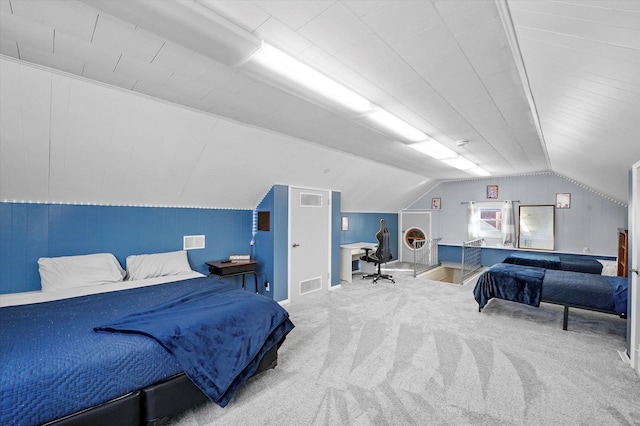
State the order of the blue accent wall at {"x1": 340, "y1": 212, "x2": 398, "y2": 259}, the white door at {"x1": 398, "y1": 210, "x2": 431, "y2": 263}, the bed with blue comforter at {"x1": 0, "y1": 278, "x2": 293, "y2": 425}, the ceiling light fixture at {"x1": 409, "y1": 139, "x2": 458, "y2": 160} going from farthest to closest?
the white door at {"x1": 398, "y1": 210, "x2": 431, "y2": 263} → the blue accent wall at {"x1": 340, "y1": 212, "x2": 398, "y2": 259} → the ceiling light fixture at {"x1": 409, "y1": 139, "x2": 458, "y2": 160} → the bed with blue comforter at {"x1": 0, "y1": 278, "x2": 293, "y2": 425}

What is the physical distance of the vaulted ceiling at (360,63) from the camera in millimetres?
1372

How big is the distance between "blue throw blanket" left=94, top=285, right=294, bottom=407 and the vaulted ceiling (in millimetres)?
1823

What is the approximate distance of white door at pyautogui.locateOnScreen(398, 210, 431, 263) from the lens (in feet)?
27.2

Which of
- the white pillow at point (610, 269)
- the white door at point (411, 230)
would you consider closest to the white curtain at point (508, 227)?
the white door at point (411, 230)

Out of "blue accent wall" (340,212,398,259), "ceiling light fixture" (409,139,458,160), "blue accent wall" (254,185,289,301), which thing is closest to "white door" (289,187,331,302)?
"blue accent wall" (254,185,289,301)

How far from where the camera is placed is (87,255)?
3.21m

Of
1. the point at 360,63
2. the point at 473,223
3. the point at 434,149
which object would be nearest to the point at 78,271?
the point at 360,63

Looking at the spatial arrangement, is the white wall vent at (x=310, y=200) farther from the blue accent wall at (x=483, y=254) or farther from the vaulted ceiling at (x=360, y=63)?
the blue accent wall at (x=483, y=254)

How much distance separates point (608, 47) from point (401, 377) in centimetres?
264

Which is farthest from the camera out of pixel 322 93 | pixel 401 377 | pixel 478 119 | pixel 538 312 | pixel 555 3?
pixel 538 312

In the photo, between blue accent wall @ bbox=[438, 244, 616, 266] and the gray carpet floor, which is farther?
blue accent wall @ bbox=[438, 244, 616, 266]

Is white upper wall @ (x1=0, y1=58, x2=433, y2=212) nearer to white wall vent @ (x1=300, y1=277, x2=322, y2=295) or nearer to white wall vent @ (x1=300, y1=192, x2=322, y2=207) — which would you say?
white wall vent @ (x1=300, y1=192, x2=322, y2=207)

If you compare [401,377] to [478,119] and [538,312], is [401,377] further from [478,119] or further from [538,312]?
[538,312]

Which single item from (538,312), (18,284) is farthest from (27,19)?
(538,312)
